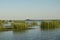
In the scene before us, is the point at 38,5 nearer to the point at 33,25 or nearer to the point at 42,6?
the point at 42,6

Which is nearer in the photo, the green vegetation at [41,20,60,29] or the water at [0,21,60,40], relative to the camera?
the water at [0,21,60,40]

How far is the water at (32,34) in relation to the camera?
7.00 ft

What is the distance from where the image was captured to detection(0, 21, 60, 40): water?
84.0 inches

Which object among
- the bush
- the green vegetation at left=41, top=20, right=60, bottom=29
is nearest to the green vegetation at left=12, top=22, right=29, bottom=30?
the bush

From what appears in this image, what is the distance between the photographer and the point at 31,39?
2.19 m

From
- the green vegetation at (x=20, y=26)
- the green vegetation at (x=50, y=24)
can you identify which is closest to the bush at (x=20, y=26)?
the green vegetation at (x=20, y=26)

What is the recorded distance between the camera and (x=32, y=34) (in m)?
2.20

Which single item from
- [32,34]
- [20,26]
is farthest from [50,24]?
[20,26]

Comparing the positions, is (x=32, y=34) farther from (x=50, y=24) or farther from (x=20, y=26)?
(x=50, y=24)

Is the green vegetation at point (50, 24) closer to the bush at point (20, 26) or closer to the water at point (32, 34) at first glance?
the water at point (32, 34)

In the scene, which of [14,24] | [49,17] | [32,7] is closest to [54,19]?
[49,17]

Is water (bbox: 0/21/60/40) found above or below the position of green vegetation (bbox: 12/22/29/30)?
below

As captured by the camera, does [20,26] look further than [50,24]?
No

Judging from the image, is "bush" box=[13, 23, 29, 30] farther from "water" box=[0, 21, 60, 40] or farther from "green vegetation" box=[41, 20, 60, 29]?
"green vegetation" box=[41, 20, 60, 29]
